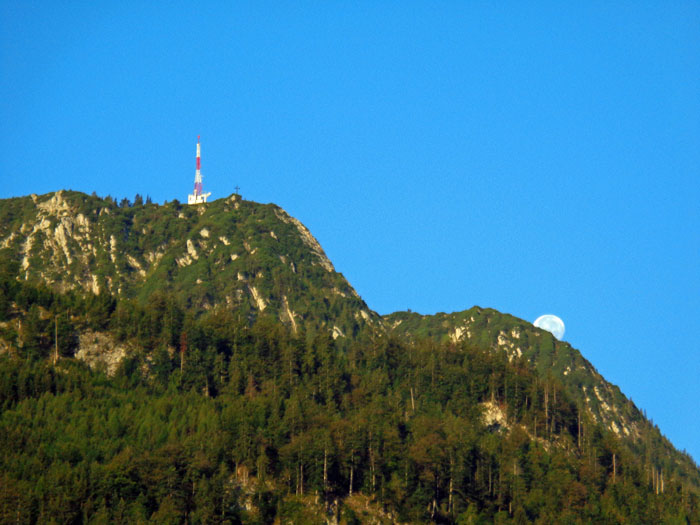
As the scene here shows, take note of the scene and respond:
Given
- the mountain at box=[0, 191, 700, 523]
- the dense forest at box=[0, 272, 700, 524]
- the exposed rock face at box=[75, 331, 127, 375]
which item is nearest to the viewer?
the dense forest at box=[0, 272, 700, 524]

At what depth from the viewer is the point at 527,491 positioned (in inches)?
7052

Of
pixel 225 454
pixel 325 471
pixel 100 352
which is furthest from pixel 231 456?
pixel 100 352

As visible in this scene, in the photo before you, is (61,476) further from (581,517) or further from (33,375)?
(581,517)

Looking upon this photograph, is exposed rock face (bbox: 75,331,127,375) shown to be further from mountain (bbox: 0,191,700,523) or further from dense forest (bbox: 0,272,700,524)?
dense forest (bbox: 0,272,700,524)

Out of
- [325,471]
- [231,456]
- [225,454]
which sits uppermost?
[225,454]

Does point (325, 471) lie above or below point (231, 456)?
below

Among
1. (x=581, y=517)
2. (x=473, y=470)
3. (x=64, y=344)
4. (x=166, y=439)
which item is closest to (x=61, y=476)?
(x=166, y=439)

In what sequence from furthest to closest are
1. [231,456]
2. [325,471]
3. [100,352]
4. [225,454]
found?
[100,352] → [225,454] → [325,471] → [231,456]

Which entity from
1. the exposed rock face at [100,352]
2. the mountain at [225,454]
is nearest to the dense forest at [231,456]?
the mountain at [225,454]

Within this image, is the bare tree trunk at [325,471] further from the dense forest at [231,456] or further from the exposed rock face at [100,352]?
the exposed rock face at [100,352]

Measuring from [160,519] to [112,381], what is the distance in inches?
1835

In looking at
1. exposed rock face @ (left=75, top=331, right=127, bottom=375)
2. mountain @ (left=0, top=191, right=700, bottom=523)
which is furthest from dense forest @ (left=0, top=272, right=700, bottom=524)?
exposed rock face @ (left=75, top=331, right=127, bottom=375)

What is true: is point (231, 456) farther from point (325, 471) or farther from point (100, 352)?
point (100, 352)

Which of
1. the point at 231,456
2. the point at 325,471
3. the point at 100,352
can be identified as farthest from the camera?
the point at 100,352
